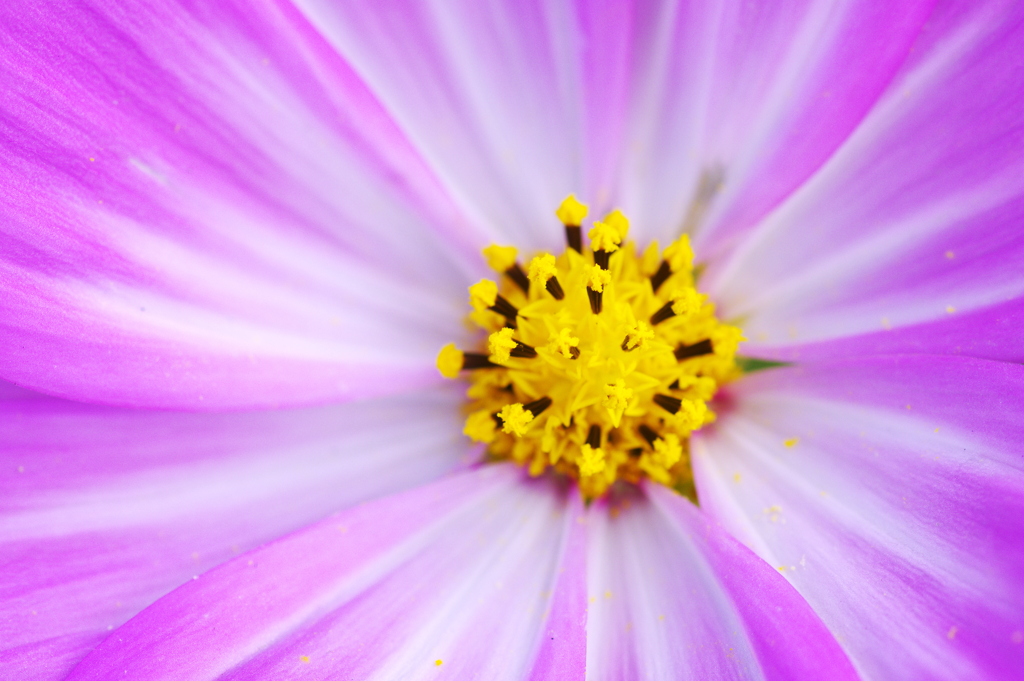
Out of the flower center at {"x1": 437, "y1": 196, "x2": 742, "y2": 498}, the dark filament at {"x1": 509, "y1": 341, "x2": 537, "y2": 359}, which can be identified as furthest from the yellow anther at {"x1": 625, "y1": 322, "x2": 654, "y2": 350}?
the dark filament at {"x1": 509, "y1": 341, "x2": 537, "y2": 359}

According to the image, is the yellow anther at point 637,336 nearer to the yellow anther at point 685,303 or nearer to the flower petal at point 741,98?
the yellow anther at point 685,303

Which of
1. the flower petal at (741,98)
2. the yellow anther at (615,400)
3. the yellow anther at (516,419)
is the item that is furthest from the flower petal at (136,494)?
the flower petal at (741,98)

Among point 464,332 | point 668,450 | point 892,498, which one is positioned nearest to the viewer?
point 892,498

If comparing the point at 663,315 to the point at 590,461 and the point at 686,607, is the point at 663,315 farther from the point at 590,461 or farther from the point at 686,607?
the point at 686,607

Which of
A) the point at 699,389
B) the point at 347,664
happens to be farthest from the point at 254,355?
the point at 699,389

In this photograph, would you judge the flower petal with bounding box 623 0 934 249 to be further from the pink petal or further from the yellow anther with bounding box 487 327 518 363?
the yellow anther with bounding box 487 327 518 363

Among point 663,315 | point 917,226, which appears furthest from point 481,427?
point 917,226
